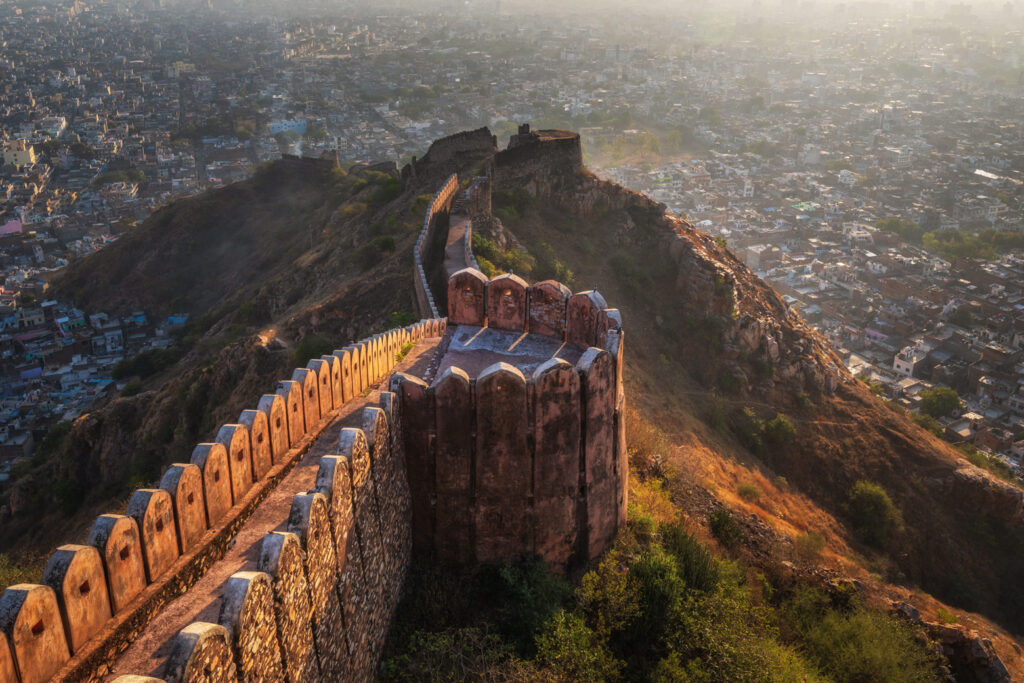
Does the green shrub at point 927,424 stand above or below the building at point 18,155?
below

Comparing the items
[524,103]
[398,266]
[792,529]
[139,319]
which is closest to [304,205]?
[139,319]

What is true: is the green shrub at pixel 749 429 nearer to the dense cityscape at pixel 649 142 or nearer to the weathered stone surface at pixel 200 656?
the dense cityscape at pixel 649 142

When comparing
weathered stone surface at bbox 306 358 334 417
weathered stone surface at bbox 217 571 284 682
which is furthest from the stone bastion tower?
weathered stone surface at bbox 217 571 284 682

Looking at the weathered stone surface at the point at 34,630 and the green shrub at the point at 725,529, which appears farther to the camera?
the green shrub at the point at 725,529

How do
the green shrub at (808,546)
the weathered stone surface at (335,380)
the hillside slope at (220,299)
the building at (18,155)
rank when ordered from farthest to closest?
the building at (18,155) < the hillside slope at (220,299) < the green shrub at (808,546) < the weathered stone surface at (335,380)

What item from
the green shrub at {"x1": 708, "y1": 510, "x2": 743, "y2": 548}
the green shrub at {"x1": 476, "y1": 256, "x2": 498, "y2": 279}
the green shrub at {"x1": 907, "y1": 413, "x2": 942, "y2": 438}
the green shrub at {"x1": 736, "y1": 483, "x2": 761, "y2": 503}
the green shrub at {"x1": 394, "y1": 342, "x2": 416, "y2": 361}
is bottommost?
the green shrub at {"x1": 907, "y1": 413, "x2": 942, "y2": 438}

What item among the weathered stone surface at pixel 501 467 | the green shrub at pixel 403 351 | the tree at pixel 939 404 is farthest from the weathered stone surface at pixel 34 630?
the tree at pixel 939 404

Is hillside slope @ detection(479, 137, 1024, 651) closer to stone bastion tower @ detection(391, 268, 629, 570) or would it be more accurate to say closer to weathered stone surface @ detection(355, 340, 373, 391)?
stone bastion tower @ detection(391, 268, 629, 570)
